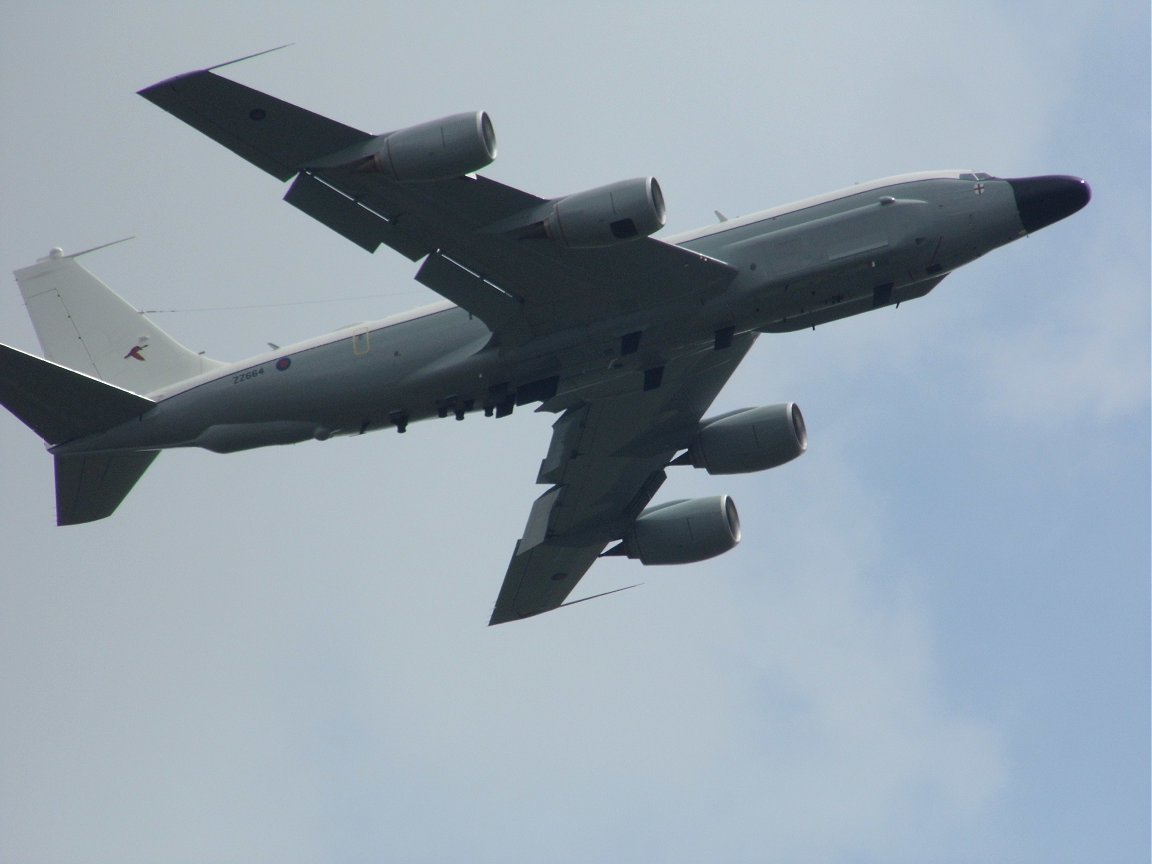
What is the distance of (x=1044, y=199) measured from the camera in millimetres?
40344

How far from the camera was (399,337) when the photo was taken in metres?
42.1

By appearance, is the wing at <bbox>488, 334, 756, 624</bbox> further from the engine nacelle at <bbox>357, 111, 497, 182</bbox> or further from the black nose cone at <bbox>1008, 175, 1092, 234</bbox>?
the engine nacelle at <bbox>357, 111, 497, 182</bbox>

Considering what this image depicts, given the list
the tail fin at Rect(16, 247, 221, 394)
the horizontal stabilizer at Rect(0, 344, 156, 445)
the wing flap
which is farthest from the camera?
the wing flap

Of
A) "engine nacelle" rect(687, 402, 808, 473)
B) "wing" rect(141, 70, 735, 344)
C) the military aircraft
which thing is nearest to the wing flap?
the military aircraft

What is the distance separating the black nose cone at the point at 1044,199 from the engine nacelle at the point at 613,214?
30.9ft

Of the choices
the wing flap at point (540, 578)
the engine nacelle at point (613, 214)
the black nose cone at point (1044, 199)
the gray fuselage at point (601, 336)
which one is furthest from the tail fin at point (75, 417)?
the black nose cone at point (1044, 199)

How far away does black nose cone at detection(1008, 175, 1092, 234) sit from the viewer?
132 ft

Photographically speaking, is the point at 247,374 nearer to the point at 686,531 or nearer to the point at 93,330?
the point at 93,330

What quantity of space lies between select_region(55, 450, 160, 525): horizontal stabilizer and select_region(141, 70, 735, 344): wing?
10.4 m

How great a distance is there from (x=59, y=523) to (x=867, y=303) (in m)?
22.4

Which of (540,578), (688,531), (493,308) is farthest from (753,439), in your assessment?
(493,308)

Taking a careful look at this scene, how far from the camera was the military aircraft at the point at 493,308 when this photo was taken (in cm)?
3738

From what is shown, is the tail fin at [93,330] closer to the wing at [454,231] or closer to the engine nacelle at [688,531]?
the wing at [454,231]

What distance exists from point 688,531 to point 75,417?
57.6ft
